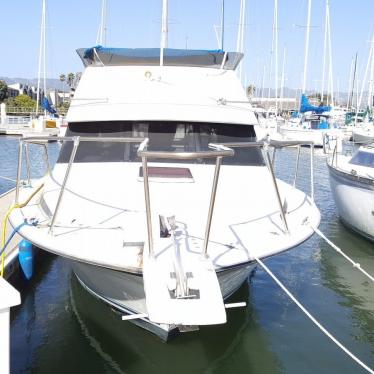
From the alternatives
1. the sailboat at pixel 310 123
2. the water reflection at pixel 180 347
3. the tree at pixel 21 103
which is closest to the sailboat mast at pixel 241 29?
the sailboat at pixel 310 123

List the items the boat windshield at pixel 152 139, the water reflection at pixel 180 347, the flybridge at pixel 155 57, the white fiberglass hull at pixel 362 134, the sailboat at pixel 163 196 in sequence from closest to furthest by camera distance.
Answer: the sailboat at pixel 163 196
the water reflection at pixel 180 347
the boat windshield at pixel 152 139
the flybridge at pixel 155 57
the white fiberglass hull at pixel 362 134

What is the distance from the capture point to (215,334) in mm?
5719

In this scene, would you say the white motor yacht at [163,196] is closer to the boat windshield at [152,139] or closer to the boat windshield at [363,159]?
the boat windshield at [152,139]

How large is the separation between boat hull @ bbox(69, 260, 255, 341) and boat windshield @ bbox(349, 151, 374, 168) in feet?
19.1

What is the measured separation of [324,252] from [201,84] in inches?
178

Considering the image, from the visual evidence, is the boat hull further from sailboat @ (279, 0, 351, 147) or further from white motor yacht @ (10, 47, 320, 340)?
sailboat @ (279, 0, 351, 147)

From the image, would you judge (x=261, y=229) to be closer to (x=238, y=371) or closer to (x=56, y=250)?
(x=238, y=371)

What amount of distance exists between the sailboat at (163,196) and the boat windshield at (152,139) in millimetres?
15

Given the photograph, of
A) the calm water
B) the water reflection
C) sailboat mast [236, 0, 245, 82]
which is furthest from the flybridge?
sailboat mast [236, 0, 245, 82]

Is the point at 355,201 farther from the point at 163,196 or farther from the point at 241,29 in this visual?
the point at 241,29

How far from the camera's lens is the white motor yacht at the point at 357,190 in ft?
30.8

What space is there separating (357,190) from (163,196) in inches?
228

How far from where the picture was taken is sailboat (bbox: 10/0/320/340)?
3.92m

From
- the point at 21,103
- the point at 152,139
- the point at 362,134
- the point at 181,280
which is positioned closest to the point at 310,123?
the point at 362,134
